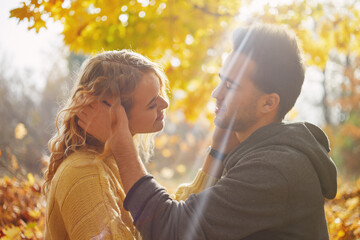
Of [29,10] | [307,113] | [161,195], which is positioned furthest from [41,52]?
[161,195]

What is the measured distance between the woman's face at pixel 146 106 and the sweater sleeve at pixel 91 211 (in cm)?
51

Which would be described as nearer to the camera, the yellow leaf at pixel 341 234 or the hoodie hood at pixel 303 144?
the hoodie hood at pixel 303 144

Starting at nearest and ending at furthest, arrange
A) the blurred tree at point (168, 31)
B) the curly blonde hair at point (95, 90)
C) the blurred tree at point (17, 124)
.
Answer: the curly blonde hair at point (95, 90)
the blurred tree at point (168, 31)
the blurred tree at point (17, 124)

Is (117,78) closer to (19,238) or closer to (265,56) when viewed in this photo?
(265,56)

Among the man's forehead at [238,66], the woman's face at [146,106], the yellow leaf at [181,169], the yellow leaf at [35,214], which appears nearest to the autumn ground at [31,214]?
the yellow leaf at [35,214]

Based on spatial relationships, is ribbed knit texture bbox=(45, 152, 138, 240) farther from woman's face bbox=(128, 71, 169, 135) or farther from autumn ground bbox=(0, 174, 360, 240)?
autumn ground bbox=(0, 174, 360, 240)

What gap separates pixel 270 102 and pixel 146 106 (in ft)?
2.69

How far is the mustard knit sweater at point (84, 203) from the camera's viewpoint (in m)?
1.64

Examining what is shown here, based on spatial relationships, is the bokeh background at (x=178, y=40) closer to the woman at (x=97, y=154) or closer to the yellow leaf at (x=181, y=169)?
the woman at (x=97, y=154)

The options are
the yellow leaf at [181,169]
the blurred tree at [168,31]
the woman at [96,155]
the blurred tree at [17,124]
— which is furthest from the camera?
the yellow leaf at [181,169]

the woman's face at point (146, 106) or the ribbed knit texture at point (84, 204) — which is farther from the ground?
the woman's face at point (146, 106)

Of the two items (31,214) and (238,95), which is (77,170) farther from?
(31,214)

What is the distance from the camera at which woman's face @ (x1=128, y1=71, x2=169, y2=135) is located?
6.86 ft

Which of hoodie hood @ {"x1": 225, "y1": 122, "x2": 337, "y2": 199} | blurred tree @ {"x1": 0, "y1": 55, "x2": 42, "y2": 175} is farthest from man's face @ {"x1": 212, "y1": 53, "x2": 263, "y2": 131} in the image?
blurred tree @ {"x1": 0, "y1": 55, "x2": 42, "y2": 175}
